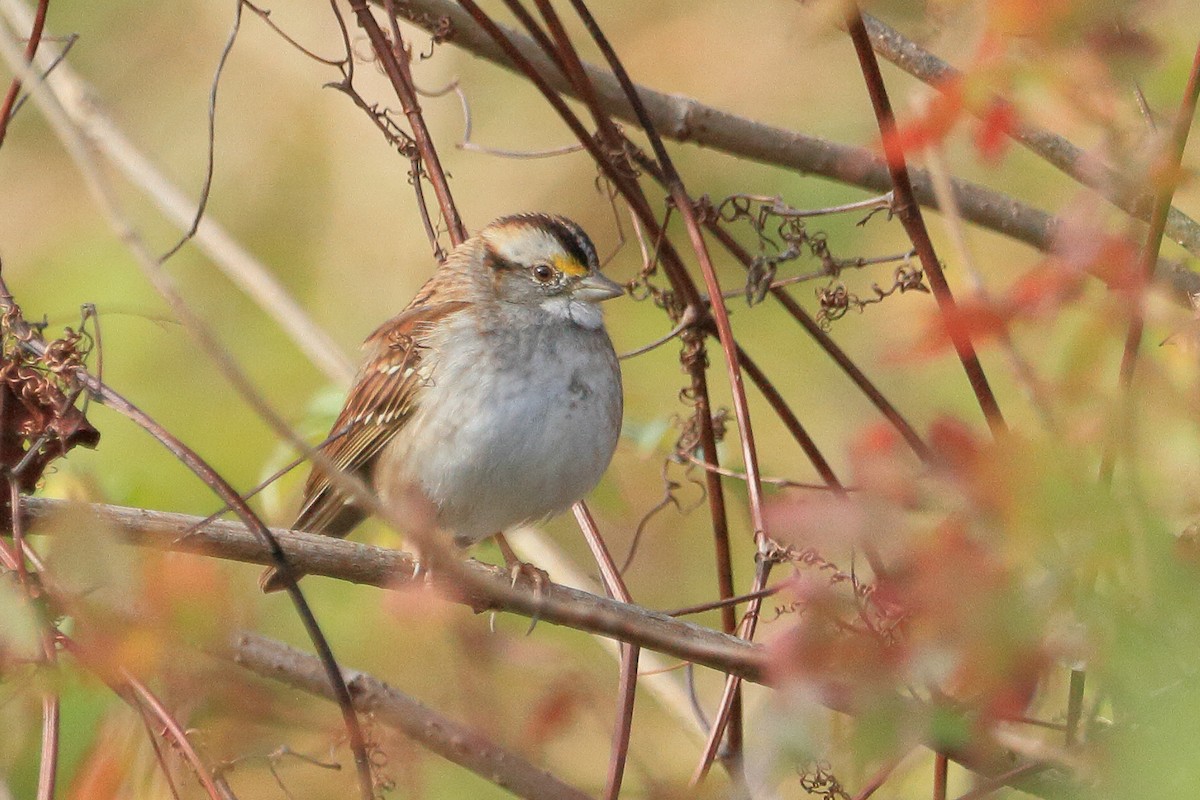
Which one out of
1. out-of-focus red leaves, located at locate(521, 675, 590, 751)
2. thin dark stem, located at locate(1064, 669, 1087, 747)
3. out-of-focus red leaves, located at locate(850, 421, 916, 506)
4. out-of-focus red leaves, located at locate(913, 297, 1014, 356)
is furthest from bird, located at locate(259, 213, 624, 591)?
out-of-focus red leaves, located at locate(850, 421, 916, 506)

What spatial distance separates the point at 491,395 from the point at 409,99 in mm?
664

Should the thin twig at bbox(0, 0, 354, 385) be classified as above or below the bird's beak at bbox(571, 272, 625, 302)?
below

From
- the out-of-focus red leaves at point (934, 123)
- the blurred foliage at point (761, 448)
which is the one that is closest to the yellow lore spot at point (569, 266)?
the blurred foliage at point (761, 448)

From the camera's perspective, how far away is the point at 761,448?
6375mm

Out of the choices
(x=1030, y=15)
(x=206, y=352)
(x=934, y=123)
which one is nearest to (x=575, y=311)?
(x=934, y=123)

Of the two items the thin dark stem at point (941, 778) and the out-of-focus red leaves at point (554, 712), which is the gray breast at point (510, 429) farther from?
the thin dark stem at point (941, 778)

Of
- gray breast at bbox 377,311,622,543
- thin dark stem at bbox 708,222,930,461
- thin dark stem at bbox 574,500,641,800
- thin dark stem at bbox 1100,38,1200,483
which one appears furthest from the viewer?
gray breast at bbox 377,311,622,543

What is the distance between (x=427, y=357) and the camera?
3230 millimetres

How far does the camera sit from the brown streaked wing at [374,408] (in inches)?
128

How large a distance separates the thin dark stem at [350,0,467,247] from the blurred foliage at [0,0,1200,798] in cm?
35

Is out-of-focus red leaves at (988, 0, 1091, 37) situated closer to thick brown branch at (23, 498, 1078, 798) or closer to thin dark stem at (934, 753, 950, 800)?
thick brown branch at (23, 498, 1078, 798)

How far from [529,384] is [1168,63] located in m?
Result: 1.53

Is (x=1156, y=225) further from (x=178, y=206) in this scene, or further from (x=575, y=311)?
(x=178, y=206)

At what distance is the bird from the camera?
305 cm
